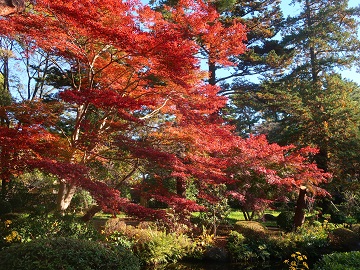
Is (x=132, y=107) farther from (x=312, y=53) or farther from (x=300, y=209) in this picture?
(x=312, y=53)

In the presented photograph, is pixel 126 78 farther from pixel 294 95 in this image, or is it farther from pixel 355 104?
pixel 355 104

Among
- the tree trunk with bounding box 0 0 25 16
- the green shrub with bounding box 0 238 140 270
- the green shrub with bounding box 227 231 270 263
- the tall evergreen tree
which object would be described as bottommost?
the green shrub with bounding box 227 231 270 263

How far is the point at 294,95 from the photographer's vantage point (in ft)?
46.1

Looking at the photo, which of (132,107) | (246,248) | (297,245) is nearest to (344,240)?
(297,245)

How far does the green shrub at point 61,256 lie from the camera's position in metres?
4.16

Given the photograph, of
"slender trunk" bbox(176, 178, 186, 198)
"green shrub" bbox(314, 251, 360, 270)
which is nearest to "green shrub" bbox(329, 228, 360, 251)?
"green shrub" bbox(314, 251, 360, 270)

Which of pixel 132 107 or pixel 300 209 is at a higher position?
pixel 132 107

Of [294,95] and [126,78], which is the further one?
[294,95]

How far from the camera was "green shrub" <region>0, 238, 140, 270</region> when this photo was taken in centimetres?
416

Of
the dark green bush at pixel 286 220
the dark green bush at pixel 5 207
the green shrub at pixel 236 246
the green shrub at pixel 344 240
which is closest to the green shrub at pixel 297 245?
the green shrub at pixel 344 240

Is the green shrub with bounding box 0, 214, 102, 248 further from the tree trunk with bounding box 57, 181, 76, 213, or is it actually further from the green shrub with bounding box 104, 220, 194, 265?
the tree trunk with bounding box 57, 181, 76, 213

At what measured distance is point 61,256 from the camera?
4.31 m

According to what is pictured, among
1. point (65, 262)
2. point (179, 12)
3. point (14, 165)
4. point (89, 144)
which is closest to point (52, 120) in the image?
point (89, 144)

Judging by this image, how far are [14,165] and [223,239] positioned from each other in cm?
654
